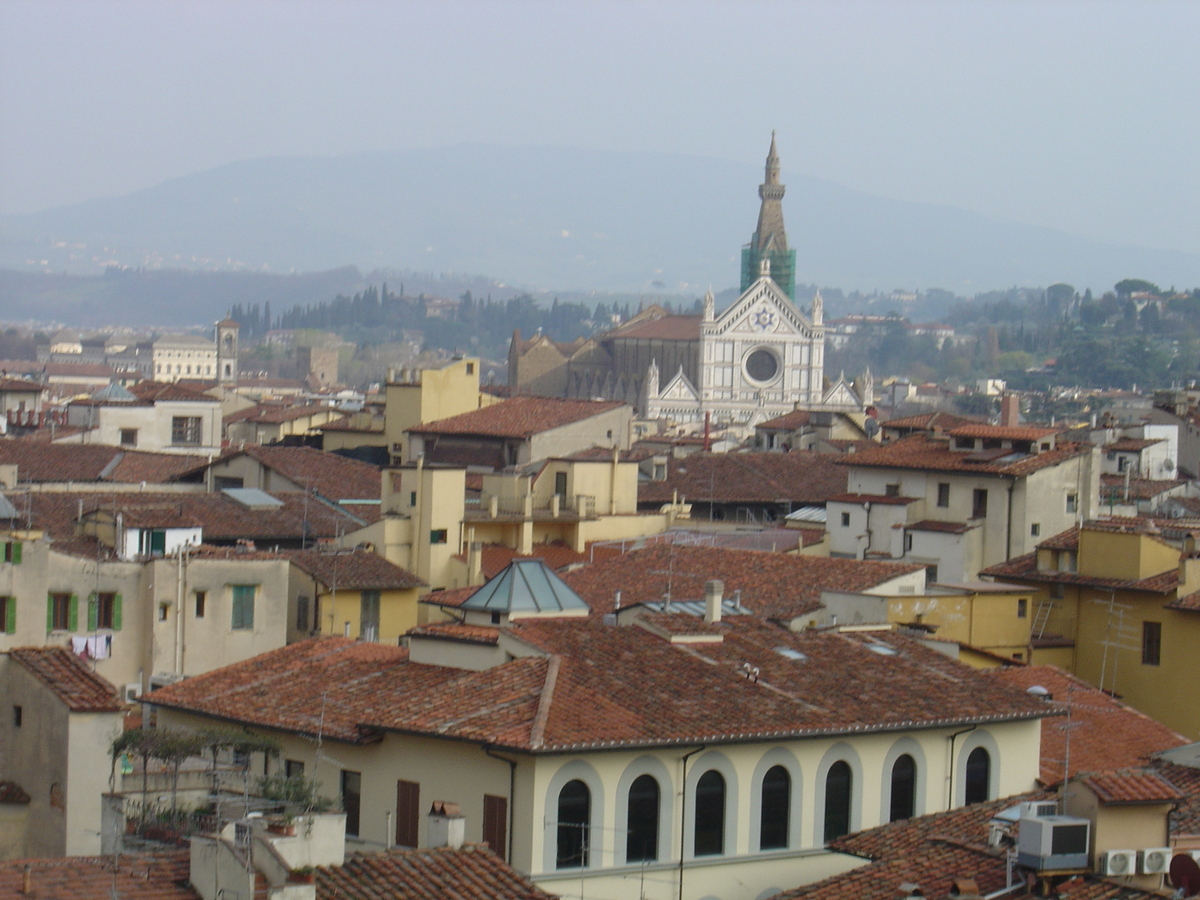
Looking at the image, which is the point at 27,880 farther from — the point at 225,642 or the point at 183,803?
the point at 225,642

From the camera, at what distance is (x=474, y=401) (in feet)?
150

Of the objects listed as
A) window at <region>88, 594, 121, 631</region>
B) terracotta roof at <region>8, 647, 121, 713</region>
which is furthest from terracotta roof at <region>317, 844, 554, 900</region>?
window at <region>88, 594, 121, 631</region>

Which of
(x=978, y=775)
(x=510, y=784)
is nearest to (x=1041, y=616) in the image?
(x=978, y=775)

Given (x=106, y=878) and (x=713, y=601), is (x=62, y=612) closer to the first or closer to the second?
(x=713, y=601)

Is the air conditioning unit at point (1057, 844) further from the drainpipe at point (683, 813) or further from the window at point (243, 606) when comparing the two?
the window at point (243, 606)

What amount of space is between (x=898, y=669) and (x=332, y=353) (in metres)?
171

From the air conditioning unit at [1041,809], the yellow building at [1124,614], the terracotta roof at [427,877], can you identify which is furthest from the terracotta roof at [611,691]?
the yellow building at [1124,614]

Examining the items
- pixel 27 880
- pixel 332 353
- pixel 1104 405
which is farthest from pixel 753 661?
pixel 332 353

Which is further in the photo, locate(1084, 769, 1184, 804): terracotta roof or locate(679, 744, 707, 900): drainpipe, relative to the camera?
locate(679, 744, 707, 900): drainpipe

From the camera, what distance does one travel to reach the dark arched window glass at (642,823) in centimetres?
1517

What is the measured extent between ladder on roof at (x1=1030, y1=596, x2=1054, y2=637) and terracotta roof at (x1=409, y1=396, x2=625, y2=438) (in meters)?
14.1

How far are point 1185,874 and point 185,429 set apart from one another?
126 ft

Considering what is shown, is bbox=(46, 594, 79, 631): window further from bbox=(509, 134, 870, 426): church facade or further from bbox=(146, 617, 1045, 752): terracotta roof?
bbox=(509, 134, 870, 426): church facade

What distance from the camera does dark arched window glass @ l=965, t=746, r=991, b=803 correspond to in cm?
1738
